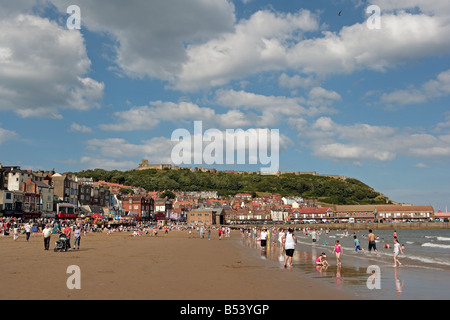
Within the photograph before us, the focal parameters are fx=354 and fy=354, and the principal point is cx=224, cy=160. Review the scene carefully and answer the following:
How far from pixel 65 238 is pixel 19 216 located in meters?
56.3

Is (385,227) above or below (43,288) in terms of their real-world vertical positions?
below

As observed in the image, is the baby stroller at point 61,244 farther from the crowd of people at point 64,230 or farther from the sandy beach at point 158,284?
the sandy beach at point 158,284

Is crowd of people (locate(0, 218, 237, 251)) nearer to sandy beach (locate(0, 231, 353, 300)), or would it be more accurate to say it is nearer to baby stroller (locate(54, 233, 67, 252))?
baby stroller (locate(54, 233, 67, 252))

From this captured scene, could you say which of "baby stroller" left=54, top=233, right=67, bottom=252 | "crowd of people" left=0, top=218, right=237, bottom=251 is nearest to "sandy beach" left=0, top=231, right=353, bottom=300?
"baby stroller" left=54, top=233, right=67, bottom=252

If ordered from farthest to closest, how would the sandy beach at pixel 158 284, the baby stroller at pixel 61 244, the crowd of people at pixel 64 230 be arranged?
the crowd of people at pixel 64 230 < the baby stroller at pixel 61 244 < the sandy beach at pixel 158 284

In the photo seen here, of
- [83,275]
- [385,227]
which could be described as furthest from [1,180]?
[385,227]

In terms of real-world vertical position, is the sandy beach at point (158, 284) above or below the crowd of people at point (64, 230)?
above

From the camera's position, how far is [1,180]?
77.3 metres

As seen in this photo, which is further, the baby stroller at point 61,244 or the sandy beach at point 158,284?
the baby stroller at point 61,244

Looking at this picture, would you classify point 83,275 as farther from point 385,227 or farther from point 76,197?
point 385,227

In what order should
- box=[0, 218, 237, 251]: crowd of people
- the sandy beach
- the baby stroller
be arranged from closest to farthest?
1. the sandy beach
2. the baby stroller
3. box=[0, 218, 237, 251]: crowd of people

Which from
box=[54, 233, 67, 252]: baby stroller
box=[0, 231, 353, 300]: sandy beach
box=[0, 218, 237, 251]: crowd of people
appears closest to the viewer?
box=[0, 231, 353, 300]: sandy beach

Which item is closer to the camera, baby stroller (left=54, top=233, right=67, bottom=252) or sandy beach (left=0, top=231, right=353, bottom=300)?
sandy beach (left=0, top=231, right=353, bottom=300)

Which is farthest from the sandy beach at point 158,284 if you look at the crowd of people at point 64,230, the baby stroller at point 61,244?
the crowd of people at point 64,230
